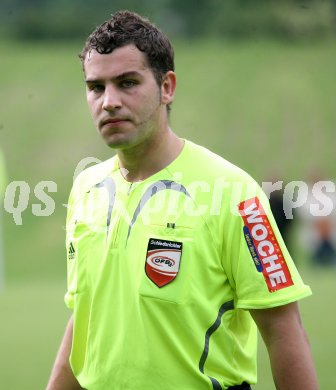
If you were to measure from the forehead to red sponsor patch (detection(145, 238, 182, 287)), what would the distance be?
0.63 meters

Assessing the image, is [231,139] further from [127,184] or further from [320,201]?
[127,184]

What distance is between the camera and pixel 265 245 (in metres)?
3.43

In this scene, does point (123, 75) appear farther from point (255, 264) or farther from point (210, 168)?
point (255, 264)

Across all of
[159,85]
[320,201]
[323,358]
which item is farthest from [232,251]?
[320,201]

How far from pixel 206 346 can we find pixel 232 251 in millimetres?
335

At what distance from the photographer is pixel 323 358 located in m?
9.84

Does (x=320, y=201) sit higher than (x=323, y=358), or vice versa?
(x=320, y=201)

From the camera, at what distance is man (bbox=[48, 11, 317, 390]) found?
3396mm

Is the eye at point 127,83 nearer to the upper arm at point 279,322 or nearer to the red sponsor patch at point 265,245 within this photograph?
the red sponsor patch at point 265,245

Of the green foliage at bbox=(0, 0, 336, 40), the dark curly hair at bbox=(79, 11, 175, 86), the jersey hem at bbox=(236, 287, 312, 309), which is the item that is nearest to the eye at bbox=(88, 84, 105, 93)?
the dark curly hair at bbox=(79, 11, 175, 86)

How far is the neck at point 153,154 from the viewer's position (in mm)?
3645

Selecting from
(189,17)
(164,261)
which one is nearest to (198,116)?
(189,17)

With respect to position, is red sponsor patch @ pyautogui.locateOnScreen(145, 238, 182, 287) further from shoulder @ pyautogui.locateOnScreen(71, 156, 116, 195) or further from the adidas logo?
shoulder @ pyautogui.locateOnScreen(71, 156, 116, 195)

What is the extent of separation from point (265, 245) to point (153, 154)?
54cm
